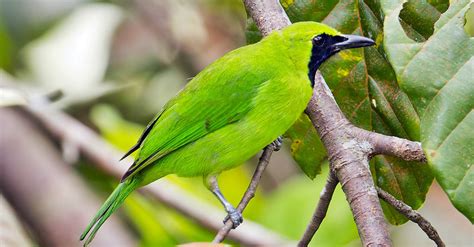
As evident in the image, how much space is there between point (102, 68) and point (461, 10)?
3.93m

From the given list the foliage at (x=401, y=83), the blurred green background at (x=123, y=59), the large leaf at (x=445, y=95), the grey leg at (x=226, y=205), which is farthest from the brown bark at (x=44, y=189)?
the large leaf at (x=445, y=95)

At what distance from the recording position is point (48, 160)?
5203mm

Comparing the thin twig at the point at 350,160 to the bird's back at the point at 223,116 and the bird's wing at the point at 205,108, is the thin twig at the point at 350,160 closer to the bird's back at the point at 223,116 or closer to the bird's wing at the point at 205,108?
the bird's back at the point at 223,116

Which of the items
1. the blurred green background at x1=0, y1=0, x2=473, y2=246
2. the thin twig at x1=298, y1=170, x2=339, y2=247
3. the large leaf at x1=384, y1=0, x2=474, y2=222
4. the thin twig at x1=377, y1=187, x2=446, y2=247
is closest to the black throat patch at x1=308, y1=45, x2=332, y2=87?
the thin twig at x1=298, y1=170, x2=339, y2=247

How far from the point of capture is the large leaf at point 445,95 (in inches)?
85.0

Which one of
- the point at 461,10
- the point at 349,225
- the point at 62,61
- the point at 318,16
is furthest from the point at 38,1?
the point at 461,10

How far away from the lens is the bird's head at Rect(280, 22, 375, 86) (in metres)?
3.03

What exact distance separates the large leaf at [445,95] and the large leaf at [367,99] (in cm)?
67

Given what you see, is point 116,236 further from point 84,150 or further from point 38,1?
point 38,1

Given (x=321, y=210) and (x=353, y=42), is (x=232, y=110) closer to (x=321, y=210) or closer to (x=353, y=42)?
A: (x=353, y=42)

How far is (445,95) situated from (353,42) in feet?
2.56

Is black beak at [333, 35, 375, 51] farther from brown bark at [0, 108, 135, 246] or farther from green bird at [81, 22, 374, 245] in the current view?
brown bark at [0, 108, 135, 246]

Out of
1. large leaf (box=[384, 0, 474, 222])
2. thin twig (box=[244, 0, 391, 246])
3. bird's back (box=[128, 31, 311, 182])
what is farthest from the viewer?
bird's back (box=[128, 31, 311, 182])

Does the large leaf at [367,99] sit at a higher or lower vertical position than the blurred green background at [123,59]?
higher
